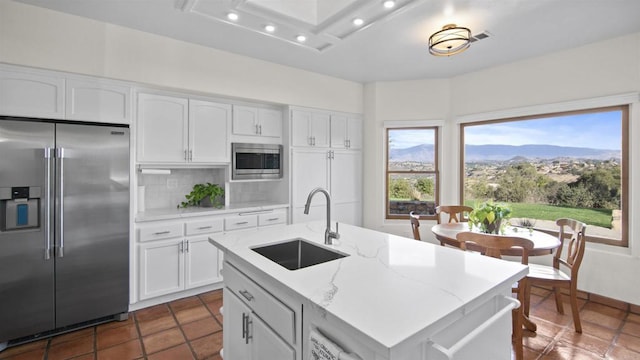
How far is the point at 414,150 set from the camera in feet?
15.3

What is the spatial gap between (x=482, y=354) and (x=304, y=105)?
3.50 meters

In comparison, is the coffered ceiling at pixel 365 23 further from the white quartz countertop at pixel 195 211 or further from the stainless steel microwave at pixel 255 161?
the white quartz countertop at pixel 195 211

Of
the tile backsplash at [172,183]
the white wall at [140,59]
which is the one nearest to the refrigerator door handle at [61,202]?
the white wall at [140,59]

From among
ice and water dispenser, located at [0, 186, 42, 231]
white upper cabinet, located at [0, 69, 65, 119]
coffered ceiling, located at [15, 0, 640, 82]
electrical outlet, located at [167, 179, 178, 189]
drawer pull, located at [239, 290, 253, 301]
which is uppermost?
coffered ceiling, located at [15, 0, 640, 82]

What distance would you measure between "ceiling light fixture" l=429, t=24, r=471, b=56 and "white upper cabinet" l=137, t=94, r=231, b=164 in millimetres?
2383

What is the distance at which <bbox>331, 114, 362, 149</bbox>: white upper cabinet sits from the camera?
4.44 metres

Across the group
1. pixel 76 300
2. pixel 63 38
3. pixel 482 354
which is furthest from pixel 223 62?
pixel 482 354

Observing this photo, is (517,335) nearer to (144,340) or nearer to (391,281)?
(391,281)

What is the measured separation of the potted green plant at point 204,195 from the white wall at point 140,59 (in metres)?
1.12

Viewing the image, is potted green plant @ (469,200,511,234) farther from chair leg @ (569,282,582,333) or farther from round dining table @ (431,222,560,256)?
chair leg @ (569,282,582,333)

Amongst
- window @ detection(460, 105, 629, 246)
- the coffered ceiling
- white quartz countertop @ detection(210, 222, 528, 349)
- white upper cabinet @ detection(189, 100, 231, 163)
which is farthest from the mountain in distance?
white quartz countertop @ detection(210, 222, 528, 349)

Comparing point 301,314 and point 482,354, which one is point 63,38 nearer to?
point 301,314

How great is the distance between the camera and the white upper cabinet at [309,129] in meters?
4.03

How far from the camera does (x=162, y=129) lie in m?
3.17
